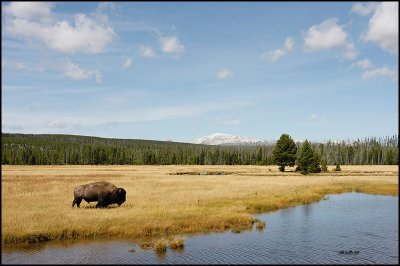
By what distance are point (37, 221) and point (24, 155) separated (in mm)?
172557

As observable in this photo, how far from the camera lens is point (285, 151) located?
86.4 m

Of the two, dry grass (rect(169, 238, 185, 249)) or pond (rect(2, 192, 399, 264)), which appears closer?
pond (rect(2, 192, 399, 264))

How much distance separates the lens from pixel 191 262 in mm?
18609

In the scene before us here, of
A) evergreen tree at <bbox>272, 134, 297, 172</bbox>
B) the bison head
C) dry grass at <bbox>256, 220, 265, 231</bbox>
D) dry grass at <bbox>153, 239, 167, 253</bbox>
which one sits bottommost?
dry grass at <bbox>256, 220, 265, 231</bbox>

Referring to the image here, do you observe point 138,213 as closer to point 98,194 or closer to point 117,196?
point 117,196

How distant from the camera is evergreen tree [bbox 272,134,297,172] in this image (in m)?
85.8

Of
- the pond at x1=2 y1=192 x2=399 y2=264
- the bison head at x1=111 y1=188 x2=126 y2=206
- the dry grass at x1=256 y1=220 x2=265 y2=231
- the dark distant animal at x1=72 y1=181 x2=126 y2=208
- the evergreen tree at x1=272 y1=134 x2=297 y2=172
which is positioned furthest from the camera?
the evergreen tree at x1=272 y1=134 x2=297 y2=172

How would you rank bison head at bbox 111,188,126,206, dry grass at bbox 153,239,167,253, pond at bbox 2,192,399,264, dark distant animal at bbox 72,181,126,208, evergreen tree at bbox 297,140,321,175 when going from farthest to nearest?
evergreen tree at bbox 297,140,321,175 → bison head at bbox 111,188,126,206 → dark distant animal at bbox 72,181,126,208 → dry grass at bbox 153,239,167,253 → pond at bbox 2,192,399,264

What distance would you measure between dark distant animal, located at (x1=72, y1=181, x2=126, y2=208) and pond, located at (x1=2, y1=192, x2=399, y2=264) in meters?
9.58

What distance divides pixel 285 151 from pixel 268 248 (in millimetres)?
66850

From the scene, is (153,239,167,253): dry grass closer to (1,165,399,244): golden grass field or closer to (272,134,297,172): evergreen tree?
(1,165,399,244): golden grass field

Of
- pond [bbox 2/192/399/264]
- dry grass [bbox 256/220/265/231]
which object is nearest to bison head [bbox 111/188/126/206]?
pond [bbox 2/192/399/264]

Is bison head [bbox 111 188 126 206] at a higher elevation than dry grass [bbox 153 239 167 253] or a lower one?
higher

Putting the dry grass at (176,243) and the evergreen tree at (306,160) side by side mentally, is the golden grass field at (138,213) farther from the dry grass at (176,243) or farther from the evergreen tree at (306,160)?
the evergreen tree at (306,160)
